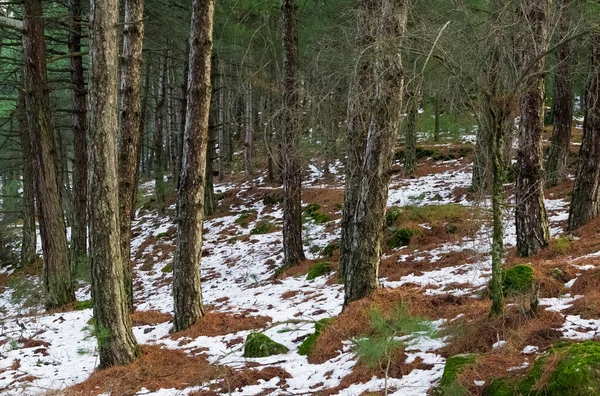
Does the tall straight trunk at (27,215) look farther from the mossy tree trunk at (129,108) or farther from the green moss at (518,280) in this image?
the green moss at (518,280)

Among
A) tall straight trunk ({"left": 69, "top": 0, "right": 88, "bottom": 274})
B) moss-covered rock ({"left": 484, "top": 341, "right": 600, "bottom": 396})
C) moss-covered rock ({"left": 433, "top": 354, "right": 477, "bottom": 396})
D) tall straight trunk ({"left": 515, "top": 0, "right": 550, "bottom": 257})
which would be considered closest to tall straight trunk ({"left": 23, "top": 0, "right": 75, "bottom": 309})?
tall straight trunk ({"left": 69, "top": 0, "right": 88, "bottom": 274})

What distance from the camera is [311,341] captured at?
542 cm

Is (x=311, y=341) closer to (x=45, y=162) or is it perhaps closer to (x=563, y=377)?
A: (x=563, y=377)

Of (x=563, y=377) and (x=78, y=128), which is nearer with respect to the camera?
(x=563, y=377)

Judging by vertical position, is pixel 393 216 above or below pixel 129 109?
below

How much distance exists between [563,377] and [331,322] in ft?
9.47

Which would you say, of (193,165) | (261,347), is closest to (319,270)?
(193,165)

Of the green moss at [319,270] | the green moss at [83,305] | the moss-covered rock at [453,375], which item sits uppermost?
the moss-covered rock at [453,375]

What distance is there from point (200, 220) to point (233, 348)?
79.5 inches

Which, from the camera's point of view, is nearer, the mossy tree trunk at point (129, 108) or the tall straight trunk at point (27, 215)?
the mossy tree trunk at point (129, 108)

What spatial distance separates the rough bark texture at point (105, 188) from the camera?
5273mm

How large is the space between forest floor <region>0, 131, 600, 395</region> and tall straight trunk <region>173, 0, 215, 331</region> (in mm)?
589

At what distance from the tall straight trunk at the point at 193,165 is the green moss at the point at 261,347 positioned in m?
1.82

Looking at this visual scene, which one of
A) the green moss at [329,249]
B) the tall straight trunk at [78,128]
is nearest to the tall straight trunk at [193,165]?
the green moss at [329,249]
